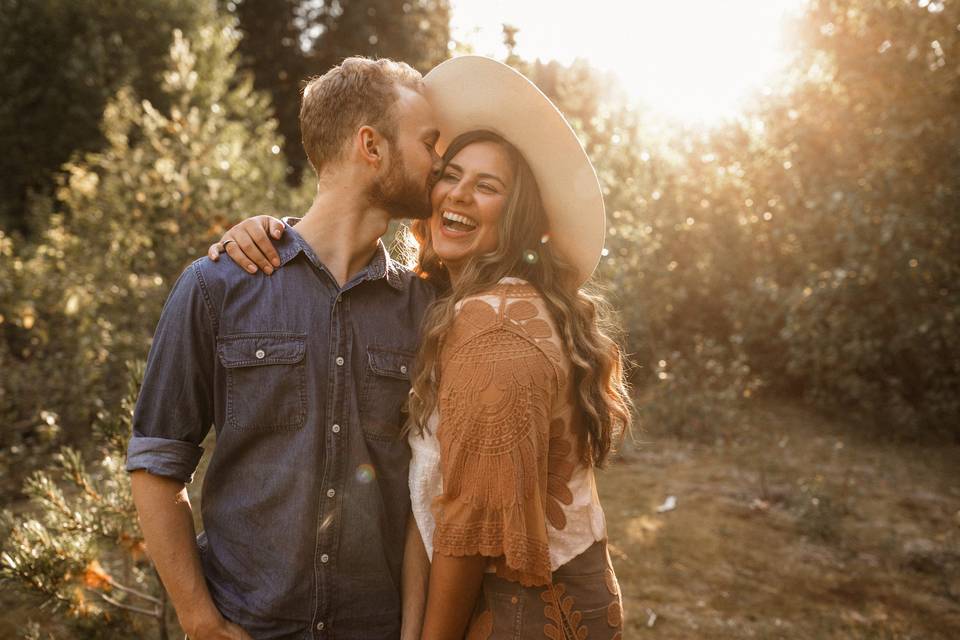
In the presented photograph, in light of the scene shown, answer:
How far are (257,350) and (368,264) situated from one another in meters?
0.41

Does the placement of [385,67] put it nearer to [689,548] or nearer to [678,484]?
[689,548]

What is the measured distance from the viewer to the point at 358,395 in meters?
1.84

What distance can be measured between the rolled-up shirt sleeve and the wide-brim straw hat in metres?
0.94

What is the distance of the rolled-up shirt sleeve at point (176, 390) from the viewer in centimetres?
165

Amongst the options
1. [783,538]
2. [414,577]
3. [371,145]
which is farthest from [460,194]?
[783,538]

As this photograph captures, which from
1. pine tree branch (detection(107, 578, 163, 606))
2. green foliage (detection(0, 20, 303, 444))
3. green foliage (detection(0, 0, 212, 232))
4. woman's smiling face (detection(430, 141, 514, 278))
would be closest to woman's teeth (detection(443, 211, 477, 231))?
woman's smiling face (detection(430, 141, 514, 278))

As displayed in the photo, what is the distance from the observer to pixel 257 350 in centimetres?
175

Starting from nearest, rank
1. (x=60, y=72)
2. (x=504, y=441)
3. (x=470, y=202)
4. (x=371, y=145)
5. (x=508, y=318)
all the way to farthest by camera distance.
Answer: (x=504, y=441), (x=508, y=318), (x=371, y=145), (x=470, y=202), (x=60, y=72)

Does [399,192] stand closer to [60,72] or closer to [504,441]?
[504,441]

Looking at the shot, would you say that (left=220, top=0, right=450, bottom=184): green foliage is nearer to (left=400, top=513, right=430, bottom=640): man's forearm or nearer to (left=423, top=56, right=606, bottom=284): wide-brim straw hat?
(left=423, top=56, right=606, bottom=284): wide-brim straw hat

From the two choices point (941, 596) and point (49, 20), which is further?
point (49, 20)

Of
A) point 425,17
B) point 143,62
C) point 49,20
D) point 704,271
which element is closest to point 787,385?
point 704,271

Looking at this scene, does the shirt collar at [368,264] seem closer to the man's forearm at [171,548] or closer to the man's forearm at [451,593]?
the man's forearm at [171,548]

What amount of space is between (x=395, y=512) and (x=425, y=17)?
21429 millimetres
